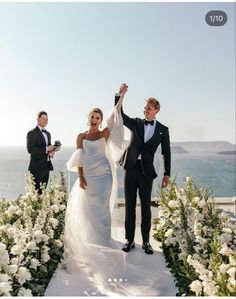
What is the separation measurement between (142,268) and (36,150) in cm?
317

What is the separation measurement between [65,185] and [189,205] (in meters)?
2.70

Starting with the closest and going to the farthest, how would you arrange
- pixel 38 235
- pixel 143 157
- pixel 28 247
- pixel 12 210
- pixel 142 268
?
1. pixel 28 247
2. pixel 38 235
3. pixel 142 268
4. pixel 12 210
5. pixel 143 157

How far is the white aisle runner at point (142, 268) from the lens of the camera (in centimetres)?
426

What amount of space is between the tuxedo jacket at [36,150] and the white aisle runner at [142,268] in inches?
98.4

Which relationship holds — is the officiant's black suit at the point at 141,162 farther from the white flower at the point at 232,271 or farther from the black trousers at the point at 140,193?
the white flower at the point at 232,271

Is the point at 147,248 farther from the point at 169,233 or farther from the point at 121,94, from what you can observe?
the point at 121,94

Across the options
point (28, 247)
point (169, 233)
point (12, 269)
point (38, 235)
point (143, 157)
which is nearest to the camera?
point (12, 269)

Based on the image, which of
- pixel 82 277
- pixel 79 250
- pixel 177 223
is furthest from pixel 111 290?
pixel 177 223

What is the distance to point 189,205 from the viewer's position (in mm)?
5258

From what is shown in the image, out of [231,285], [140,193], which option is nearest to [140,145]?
[140,193]

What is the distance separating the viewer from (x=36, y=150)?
7.22m

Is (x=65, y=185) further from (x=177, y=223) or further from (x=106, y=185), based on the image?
(x=177, y=223)

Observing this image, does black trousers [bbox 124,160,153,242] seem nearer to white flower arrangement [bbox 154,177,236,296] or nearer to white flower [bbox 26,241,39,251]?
white flower arrangement [bbox 154,177,236,296]

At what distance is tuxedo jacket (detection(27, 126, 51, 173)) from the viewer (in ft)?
23.7
